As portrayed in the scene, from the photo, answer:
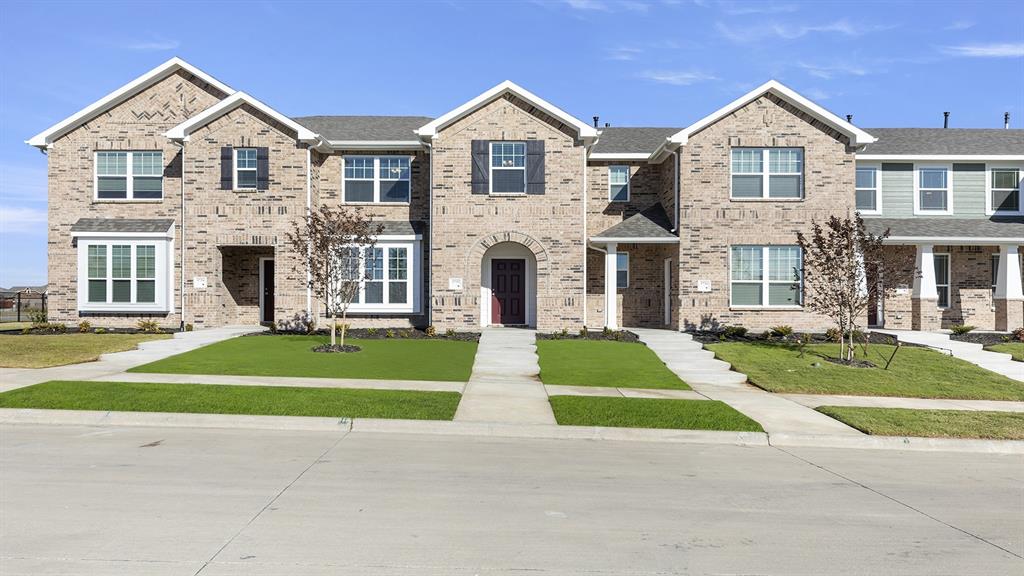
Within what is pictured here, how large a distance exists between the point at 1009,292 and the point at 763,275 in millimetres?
7876

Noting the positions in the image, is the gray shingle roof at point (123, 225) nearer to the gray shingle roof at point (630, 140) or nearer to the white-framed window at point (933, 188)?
the gray shingle roof at point (630, 140)

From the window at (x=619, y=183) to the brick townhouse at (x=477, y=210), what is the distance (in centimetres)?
132

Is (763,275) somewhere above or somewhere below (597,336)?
above

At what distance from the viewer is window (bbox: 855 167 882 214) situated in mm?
23188

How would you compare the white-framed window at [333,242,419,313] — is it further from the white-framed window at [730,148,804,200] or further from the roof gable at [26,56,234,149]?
the white-framed window at [730,148,804,200]

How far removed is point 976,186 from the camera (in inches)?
924

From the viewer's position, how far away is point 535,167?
21.4 m

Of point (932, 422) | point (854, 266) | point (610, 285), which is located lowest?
point (932, 422)

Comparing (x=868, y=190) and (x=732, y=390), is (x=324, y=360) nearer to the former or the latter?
(x=732, y=390)

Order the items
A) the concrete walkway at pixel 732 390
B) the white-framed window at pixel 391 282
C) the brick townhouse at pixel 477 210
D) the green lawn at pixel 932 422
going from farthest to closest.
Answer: the white-framed window at pixel 391 282 → the brick townhouse at pixel 477 210 → the concrete walkway at pixel 732 390 → the green lawn at pixel 932 422

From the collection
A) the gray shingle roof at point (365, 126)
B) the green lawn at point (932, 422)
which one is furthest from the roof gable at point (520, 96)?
the green lawn at point (932, 422)

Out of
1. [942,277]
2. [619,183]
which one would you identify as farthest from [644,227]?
[942,277]

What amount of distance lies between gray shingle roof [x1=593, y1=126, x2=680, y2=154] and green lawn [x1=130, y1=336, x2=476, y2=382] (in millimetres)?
9357

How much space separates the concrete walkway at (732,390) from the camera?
9.98 m
